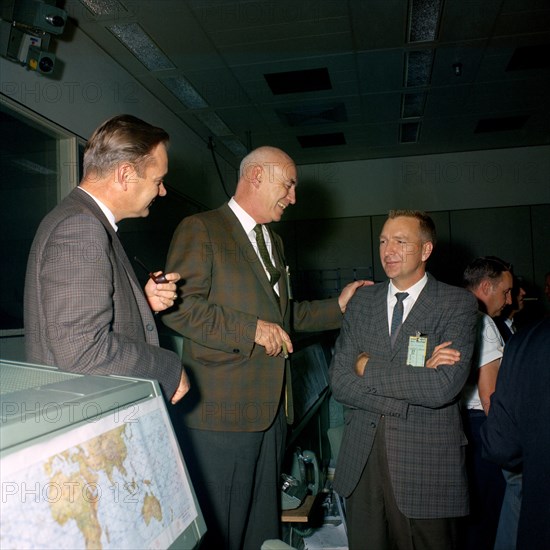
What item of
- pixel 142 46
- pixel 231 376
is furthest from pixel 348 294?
pixel 142 46

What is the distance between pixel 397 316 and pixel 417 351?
165mm

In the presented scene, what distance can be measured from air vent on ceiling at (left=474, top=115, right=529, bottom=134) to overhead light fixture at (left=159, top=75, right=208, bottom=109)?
3156 millimetres

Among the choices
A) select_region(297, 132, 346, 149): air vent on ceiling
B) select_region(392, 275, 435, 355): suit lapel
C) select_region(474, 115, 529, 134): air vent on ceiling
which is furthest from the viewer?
select_region(297, 132, 346, 149): air vent on ceiling

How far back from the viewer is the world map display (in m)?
0.56

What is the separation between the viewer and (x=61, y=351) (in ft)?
3.50

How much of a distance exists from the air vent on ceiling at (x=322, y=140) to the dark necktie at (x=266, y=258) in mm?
4150

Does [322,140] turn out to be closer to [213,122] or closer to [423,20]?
[213,122]

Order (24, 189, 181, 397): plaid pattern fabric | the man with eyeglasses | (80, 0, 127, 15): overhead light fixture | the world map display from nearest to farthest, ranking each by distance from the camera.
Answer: the world map display → (24, 189, 181, 397): plaid pattern fabric → the man with eyeglasses → (80, 0, 127, 15): overhead light fixture

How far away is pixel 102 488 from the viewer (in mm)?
657

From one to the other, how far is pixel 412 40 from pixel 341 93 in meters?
0.99

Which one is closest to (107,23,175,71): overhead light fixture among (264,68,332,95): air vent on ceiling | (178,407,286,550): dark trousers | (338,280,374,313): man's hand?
(264,68,332,95): air vent on ceiling

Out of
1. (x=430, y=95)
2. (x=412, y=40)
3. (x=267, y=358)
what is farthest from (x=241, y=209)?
(x=430, y=95)

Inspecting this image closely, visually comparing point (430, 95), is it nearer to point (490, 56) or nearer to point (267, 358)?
point (490, 56)

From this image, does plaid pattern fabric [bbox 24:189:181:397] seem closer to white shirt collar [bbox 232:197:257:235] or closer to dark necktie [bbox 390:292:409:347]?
white shirt collar [bbox 232:197:257:235]
